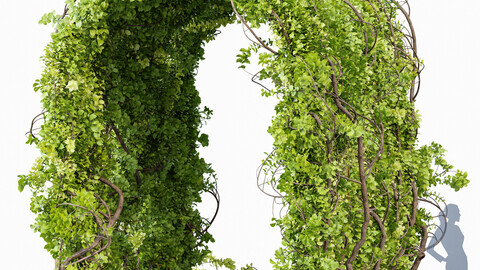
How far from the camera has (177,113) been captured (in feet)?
26.0

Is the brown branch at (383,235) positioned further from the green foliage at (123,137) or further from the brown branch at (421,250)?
the green foliage at (123,137)

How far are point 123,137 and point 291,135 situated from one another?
2.52 meters

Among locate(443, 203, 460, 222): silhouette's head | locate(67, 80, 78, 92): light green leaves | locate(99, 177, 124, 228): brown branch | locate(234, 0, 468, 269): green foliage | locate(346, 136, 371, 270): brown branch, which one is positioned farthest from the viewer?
locate(443, 203, 460, 222): silhouette's head

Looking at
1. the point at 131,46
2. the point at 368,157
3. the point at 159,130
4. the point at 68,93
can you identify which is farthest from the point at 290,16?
the point at 159,130

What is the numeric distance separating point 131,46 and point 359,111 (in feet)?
8.89

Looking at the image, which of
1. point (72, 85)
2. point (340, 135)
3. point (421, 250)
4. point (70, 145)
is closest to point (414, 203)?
point (421, 250)

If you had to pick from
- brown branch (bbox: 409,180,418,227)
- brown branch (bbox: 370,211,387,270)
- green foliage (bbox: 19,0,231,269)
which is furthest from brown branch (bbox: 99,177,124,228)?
brown branch (bbox: 409,180,418,227)

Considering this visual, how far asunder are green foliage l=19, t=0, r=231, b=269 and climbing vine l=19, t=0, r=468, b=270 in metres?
0.02

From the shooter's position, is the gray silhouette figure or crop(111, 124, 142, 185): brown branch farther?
the gray silhouette figure

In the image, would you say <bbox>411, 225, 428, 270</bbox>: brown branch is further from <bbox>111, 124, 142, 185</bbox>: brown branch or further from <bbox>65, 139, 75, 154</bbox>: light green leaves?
<bbox>65, 139, 75, 154</bbox>: light green leaves

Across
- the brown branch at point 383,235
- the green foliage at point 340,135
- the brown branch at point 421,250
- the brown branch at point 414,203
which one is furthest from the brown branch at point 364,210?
the brown branch at point 421,250

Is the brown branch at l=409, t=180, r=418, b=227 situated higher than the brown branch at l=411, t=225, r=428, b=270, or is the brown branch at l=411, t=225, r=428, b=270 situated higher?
the brown branch at l=409, t=180, r=418, b=227

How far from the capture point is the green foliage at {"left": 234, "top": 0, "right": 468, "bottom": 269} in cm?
495

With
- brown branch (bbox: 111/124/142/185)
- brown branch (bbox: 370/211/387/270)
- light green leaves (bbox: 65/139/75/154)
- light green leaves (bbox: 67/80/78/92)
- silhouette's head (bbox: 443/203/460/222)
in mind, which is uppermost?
brown branch (bbox: 111/124/142/185)
